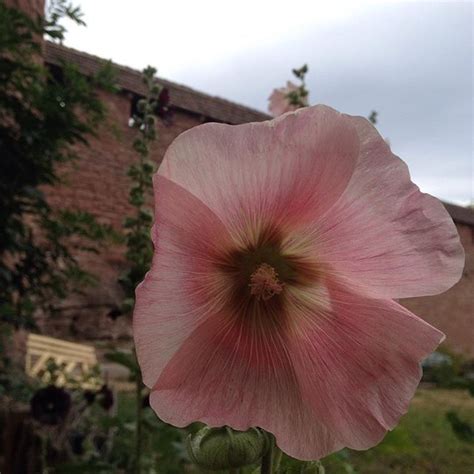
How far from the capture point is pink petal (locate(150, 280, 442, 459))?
38 cm

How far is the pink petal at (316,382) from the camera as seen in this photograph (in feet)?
1.24

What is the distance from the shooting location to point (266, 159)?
389mm

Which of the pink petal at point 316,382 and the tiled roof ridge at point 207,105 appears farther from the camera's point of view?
the tiled roof ridge at point 207,105

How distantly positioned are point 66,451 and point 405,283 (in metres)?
2.52

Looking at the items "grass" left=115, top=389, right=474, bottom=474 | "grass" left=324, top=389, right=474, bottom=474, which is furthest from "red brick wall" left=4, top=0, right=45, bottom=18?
"grass" left=324, top=389, right=474, bottom=474

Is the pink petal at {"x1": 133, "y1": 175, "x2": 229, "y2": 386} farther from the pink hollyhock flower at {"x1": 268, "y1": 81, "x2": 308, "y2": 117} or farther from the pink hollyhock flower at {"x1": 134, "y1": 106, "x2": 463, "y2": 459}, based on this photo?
the pink hollyhock flower at {"x1": 268, "y1": 81, "x2": 308, "y2": 117}

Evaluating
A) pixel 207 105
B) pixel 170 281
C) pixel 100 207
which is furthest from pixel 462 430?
pixel 207 105

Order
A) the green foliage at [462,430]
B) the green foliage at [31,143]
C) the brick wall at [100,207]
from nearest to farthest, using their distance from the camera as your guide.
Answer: the green foliage at [462,430], the green foliage at [31,143], the brick wall at [100,207]

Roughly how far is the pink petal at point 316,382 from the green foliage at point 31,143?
2.09 meters

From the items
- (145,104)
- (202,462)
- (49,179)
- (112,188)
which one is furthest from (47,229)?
(112,188)

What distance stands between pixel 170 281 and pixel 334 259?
0.13 meters

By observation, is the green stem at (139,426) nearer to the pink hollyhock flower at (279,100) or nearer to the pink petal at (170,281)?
the pink petal at (170,281)

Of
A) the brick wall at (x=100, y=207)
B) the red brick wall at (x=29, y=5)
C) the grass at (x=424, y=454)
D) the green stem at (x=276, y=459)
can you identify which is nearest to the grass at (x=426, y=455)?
the grass at (x=424, y=454)

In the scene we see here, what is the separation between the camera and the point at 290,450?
0.38 meters
